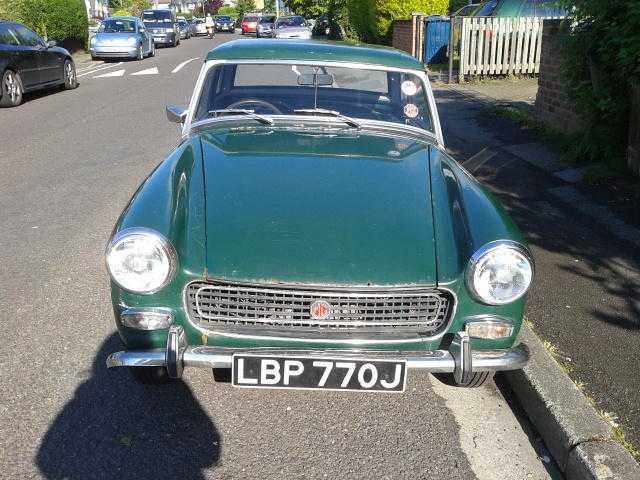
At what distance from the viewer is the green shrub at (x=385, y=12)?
22.1 meters

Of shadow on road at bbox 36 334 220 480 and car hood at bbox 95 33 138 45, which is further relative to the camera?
car hood at bbox 95 33 138 45

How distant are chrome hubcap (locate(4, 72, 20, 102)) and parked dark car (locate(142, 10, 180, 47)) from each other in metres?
20.8

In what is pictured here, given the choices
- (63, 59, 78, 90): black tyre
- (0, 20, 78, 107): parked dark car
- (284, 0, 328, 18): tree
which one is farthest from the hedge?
(284, 0, 328, 18): tree

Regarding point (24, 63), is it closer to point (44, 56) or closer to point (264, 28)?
point (44, 56)

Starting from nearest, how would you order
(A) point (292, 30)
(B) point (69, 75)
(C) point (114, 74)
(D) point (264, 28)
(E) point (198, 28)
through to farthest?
(B) point (69, 75), (C) point (114, 74), (A) point (292, 30), (D) point (264, 28), (E) point (198, 28)

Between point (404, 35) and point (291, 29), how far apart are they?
31.2ft

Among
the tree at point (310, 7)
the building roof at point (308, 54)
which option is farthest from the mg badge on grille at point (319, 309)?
the tree at point (310, 7)

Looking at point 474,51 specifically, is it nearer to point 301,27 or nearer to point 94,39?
point 94,39

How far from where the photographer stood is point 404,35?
2027cm

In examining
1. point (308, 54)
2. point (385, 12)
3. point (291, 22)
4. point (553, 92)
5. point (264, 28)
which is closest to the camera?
point (308, 54)

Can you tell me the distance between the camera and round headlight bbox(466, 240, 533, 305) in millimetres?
2832

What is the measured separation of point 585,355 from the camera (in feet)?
11.9

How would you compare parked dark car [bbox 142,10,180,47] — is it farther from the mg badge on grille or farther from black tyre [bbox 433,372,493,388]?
the mg badge on grille

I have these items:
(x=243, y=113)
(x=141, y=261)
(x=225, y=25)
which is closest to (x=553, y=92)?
(x=243, y=113)
